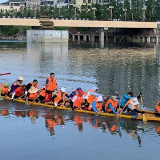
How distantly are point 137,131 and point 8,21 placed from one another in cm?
9387

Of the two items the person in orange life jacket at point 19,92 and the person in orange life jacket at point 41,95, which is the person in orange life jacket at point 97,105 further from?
the person in orange life jacket at point 19,92

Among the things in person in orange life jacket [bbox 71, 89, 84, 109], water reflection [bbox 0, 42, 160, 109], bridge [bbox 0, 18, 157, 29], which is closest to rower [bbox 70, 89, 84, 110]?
person in orange life jacket [bbox 71, 89, 84, 109]

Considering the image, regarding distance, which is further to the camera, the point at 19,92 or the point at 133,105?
the point at 19,92

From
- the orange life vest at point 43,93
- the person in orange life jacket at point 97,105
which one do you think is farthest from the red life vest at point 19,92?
the person in orange life jacket at point 97,105

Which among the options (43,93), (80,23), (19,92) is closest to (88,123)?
(43,93)

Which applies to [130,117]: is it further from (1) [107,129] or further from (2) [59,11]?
(2) [59,11]

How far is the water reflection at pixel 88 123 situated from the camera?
23028mm

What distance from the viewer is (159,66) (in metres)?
56.7

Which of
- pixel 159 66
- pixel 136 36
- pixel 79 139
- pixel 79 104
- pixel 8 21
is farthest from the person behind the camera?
pixel 136 36

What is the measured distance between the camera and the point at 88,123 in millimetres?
24594

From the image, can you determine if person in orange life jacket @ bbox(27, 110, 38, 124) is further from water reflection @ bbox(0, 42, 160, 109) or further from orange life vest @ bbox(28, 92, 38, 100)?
water reflection @ bbox(0, 42, 160, 109)

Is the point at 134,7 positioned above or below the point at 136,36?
above

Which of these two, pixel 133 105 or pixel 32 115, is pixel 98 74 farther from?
pixel 133 105

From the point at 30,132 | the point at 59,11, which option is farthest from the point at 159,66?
the point at 59,11
